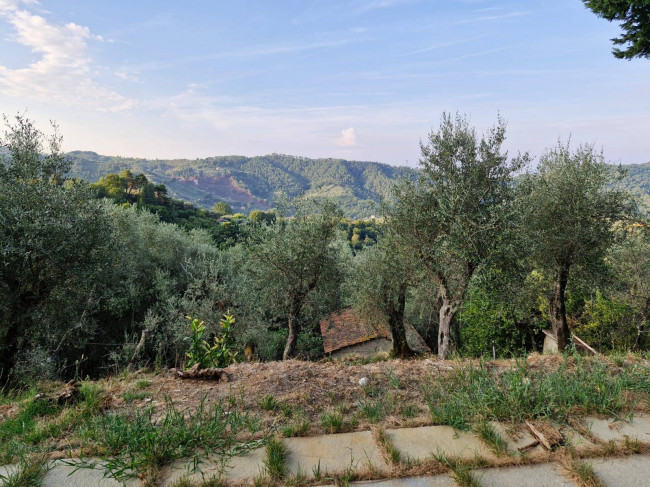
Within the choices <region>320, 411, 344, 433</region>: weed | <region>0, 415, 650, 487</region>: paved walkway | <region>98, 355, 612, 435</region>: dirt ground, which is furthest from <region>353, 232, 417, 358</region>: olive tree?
<region>0, 415, 650, 487</region>: paved walkway

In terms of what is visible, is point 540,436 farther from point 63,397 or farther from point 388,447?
point 63,397

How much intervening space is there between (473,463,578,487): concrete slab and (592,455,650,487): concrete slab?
0.28 meters

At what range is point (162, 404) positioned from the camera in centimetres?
403

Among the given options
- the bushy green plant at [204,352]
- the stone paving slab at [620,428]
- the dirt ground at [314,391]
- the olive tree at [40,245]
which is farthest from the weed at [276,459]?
the olive tree at [40,245]

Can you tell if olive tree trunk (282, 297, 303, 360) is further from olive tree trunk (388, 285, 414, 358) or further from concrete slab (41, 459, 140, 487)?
concrete slab (41, 459, 140, 487)

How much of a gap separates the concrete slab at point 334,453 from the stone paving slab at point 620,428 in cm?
191

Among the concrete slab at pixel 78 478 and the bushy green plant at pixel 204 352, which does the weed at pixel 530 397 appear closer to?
the concrete slab at pixel 78 478

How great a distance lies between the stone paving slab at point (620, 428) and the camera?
302 cm

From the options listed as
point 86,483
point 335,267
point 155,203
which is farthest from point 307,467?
point 155,203

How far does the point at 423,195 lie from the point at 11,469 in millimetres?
10567

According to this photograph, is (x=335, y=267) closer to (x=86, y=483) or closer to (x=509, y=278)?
(x=509, y=278)

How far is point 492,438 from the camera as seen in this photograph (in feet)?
9.80

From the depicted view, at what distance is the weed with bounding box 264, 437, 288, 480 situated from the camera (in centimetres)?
268

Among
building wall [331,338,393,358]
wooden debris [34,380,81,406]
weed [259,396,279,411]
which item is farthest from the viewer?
building wall [331,338,393,358]
